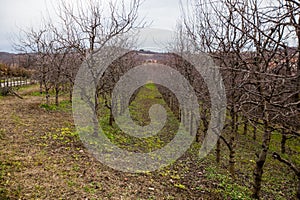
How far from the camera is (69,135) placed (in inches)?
260

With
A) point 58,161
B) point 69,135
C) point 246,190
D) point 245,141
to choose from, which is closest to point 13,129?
point 69,135

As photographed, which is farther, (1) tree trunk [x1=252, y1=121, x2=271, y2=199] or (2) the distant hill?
(2) the distant hill

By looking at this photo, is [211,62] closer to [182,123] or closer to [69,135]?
[69,135]

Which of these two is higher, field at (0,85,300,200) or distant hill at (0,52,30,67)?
distant hill at (0,52,30,67)

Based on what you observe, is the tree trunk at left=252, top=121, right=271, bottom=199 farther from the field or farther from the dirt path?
the dirt path

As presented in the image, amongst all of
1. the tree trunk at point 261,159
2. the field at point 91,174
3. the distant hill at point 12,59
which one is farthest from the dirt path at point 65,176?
the distant hill at point 12,59

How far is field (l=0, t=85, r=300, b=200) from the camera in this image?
3.70 meters

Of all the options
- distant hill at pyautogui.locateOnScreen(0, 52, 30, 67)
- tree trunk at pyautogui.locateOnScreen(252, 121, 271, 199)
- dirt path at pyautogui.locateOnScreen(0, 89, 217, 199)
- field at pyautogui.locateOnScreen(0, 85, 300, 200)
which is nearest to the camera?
dirt path at pyautogui.locateOnScreen(0, 89, 217, 199)

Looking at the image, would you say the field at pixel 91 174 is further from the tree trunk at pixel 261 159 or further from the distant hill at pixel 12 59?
the distant hill at pixel 12 59

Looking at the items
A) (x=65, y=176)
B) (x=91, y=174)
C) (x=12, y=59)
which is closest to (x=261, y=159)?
(x=91, y=174)

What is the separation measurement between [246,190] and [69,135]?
→ 488 centimetres

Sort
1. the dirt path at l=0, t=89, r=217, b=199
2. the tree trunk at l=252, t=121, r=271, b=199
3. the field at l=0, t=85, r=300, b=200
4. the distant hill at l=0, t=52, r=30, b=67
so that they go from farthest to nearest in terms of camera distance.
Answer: the distant hill at l=0, t=52, r=30, b=67
the tree trunk at l=252, t=121, r=271, b=199
the field at l=0, t=85, r=300, b=200
the dirt path at l=0, t=89, r=217, b=199

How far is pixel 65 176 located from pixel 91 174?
482mm

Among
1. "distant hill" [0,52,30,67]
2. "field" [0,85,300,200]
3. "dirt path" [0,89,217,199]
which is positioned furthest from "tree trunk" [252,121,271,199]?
"distant hill" [0,52,30,67]
